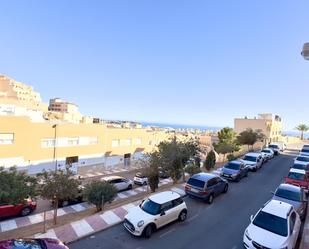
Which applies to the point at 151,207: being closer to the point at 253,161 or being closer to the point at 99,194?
the point at 99,194

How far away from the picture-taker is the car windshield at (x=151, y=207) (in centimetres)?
1102

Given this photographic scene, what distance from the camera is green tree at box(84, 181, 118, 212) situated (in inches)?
544

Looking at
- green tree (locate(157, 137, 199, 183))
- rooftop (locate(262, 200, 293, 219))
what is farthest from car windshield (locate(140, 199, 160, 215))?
green tree (locate(157, 137, 199, 183))

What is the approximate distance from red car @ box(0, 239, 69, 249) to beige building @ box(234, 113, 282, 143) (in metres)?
53.7

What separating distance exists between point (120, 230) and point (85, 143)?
2490 cm

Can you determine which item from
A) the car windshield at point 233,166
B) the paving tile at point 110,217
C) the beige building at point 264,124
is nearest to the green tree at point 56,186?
the paving tile at point 110,217

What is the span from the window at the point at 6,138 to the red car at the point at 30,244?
71.2ft

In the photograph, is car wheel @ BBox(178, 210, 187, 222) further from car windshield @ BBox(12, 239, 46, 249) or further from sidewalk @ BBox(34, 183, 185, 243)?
car windshield @ BBox(12, 239, 46, 249)

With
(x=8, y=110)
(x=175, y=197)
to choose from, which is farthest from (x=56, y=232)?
(x=8, y=110)

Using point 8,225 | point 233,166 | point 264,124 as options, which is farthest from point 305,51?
point 264,124

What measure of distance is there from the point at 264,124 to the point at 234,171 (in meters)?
39.2

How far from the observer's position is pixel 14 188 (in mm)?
10195

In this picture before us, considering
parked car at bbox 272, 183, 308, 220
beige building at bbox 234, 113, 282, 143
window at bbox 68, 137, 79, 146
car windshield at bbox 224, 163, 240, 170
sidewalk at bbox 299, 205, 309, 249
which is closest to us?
sidewalk at bbox 299, 205, 309, 249

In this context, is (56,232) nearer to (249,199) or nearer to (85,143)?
(249,199)
